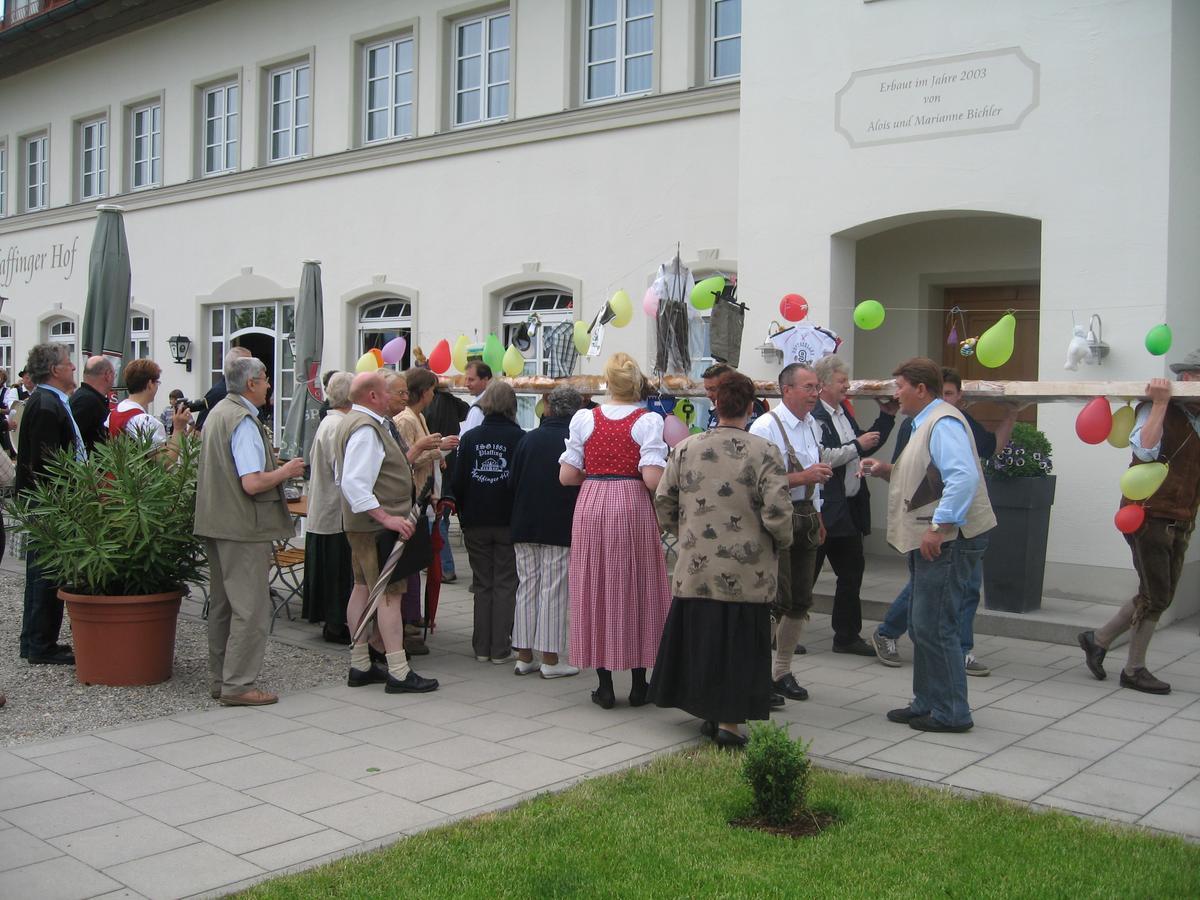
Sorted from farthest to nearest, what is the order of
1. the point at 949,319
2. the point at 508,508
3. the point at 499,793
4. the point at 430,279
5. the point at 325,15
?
the point at 325,15
the point at 430,279
the point at 949,319
the point at 508,508
the point at 499,793

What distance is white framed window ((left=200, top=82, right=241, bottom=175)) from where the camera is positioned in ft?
56.7

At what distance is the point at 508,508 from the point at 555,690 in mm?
1194

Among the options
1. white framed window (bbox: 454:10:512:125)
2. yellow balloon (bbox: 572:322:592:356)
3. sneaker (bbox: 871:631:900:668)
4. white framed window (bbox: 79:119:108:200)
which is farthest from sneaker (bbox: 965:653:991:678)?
white framed window (bbox: 79:119:108:200)

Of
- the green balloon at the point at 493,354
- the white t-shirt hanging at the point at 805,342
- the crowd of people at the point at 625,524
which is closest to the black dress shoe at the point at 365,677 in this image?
the crowd of people at the point at 625,524

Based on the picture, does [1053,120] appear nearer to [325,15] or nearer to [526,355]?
[526,355]

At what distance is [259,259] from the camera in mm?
16734

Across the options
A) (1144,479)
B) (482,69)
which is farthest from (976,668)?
(482,69)

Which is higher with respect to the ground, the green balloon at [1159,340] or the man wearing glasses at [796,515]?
the green balloon at [1159,340]

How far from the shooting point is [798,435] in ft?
21.7

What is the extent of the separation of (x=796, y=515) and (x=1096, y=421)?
186 cm

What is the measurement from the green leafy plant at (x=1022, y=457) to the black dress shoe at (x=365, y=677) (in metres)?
4.45

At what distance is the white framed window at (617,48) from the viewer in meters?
12.7

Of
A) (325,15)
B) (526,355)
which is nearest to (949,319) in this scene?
(526,355)

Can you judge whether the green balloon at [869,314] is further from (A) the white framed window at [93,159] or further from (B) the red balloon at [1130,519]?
(A) the white framed window at [93,159]
